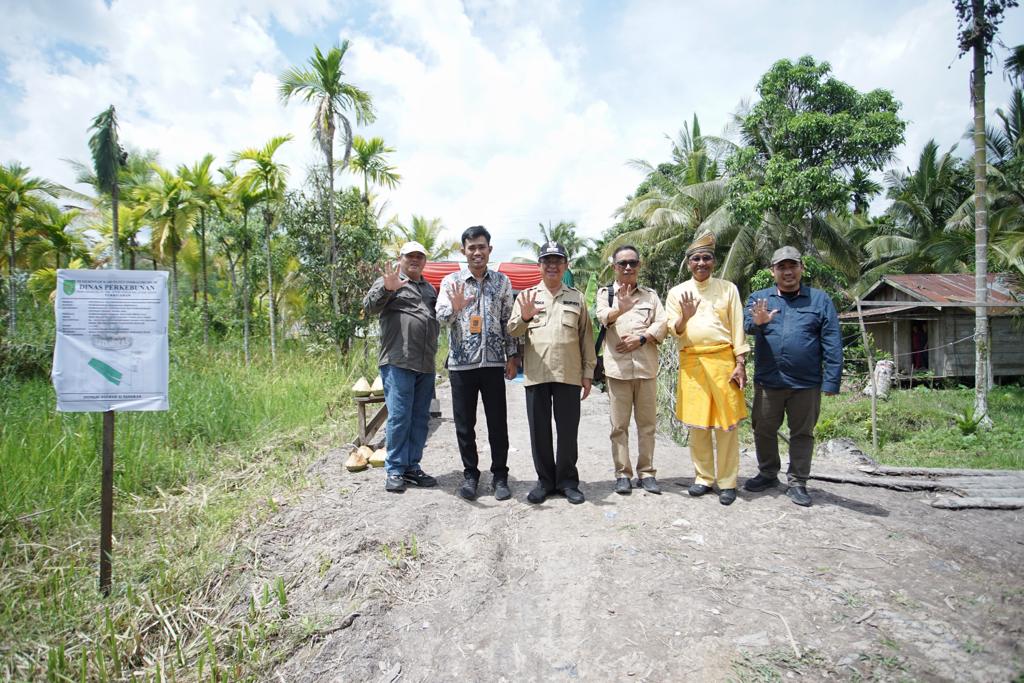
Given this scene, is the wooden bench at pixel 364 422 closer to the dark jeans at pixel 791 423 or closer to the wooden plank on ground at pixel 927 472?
the dark jeans at pixel 791 423

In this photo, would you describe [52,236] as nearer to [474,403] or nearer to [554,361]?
[474,403]

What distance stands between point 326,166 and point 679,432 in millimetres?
10216

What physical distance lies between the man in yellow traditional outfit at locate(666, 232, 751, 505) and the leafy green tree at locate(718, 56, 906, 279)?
1377 centimetres

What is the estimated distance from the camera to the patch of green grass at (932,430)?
7832mm

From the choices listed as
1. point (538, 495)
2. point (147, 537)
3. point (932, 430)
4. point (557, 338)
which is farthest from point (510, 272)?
point (932, 430)

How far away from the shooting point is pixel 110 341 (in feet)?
11.0

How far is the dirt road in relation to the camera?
2633mm

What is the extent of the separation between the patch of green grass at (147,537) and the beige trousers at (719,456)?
112 inches

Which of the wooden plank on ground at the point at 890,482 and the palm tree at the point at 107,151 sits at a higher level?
the palm tree at the point at 107,151

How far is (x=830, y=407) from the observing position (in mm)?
11656

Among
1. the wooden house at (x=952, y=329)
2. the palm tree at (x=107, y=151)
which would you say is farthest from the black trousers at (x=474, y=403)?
the wooden house at (x=952, y=329)

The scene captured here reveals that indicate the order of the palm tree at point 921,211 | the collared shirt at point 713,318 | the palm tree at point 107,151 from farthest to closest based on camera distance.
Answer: the palm tree at point 921,211 → the palm tree at point 107,151 → the collared shirt at point 713,318

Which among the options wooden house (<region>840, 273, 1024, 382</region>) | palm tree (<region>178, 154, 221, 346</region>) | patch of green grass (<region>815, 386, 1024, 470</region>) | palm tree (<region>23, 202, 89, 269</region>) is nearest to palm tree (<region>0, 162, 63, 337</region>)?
palm tree (<region>23, 202, 89, 269</region>)

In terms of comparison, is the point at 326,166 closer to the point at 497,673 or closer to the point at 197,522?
the point at 197,522
